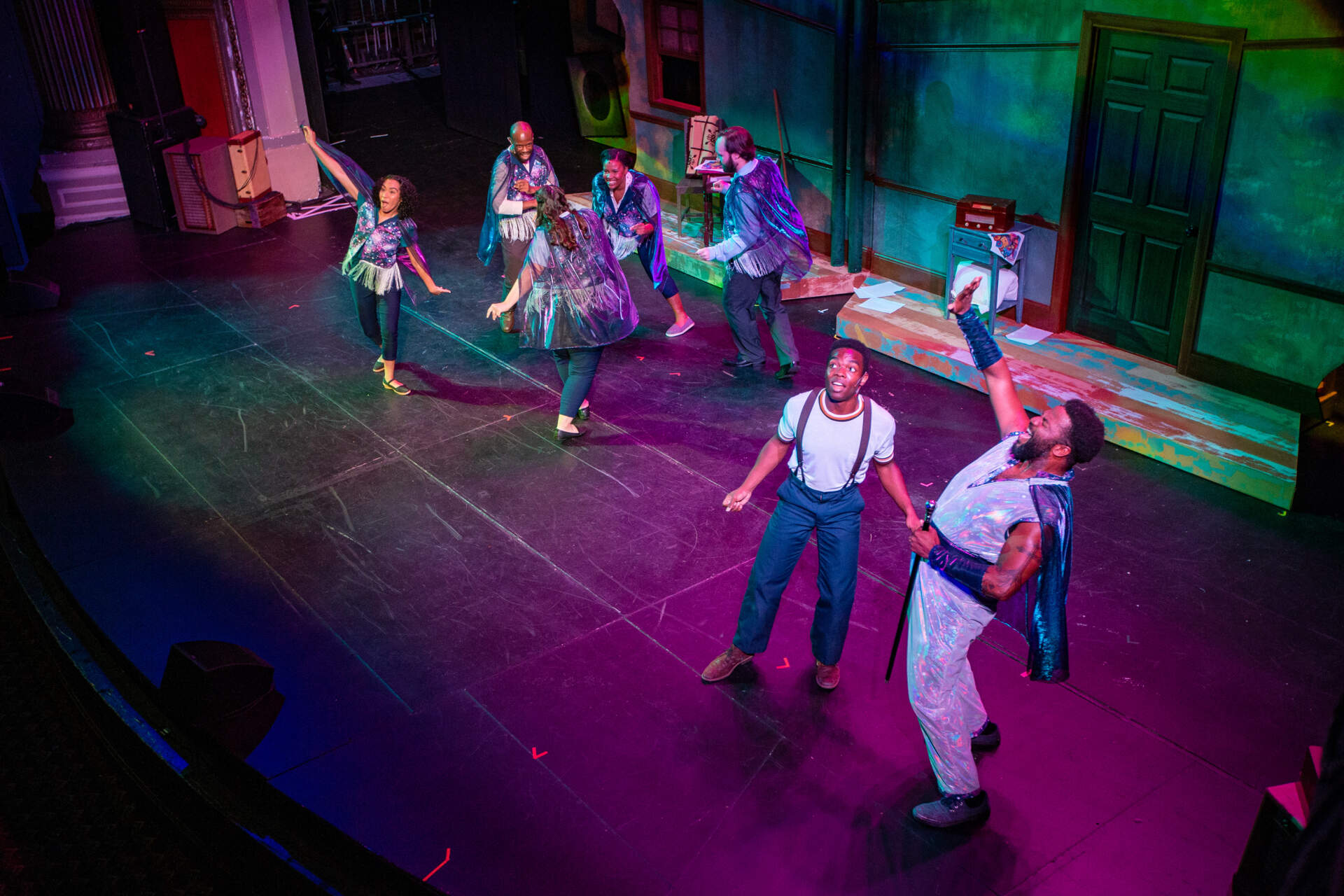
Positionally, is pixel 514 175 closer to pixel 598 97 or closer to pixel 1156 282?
pixel 1156 282

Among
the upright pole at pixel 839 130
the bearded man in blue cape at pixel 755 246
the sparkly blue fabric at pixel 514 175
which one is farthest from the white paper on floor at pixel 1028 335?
the sparkly blue fabric at pixel 514 175

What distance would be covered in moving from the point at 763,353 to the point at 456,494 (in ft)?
8.52

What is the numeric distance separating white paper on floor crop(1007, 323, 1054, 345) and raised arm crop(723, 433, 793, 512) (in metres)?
3.94

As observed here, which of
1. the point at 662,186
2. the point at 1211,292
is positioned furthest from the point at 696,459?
the point at 662,186

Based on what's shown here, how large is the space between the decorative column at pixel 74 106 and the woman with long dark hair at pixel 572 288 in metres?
7.41

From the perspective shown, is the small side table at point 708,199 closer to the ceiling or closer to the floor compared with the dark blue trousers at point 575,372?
closer to the ceiling

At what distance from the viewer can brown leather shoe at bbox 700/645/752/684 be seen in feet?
15.8

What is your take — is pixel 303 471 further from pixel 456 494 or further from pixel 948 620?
pixel 948 620

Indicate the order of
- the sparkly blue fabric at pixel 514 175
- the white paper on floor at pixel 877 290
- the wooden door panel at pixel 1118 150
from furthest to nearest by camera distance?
the white paper on floor at pixel 877 290
the sparkly blue fabric at pixel 514 175
the wooden door panel at pixel 1118 150

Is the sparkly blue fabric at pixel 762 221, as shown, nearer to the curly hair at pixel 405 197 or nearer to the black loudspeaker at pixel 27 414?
the curly hair at pixel 405 197

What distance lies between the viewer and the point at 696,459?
6734 mm

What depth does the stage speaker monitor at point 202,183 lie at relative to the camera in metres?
11.1

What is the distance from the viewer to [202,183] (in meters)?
11.1

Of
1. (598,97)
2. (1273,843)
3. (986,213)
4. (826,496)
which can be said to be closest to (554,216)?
(826,496)
